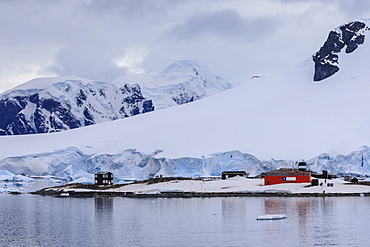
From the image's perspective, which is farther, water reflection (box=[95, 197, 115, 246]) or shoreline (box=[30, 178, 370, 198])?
shoreline (box=[30, 178, 370, 198])

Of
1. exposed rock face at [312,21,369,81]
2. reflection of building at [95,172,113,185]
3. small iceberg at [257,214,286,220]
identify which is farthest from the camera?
exposed rock face at [312,21,369,81]

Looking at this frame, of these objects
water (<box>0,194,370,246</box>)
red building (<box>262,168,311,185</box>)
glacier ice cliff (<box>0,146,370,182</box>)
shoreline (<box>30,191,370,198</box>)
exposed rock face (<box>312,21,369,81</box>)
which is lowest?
water (<box>0,194,370,246</box>)

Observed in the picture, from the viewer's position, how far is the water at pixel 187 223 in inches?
1216

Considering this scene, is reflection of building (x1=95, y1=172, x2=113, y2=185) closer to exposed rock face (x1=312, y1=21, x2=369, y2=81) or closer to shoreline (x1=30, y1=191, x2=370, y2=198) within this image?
shoreline (x1=30, y1=191, x2=370, y2=198)

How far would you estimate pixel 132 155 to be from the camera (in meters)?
80.9

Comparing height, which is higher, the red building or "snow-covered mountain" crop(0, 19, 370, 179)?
"snow-covered mountain" crop(0, 19, 370, 179)

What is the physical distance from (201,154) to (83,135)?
78.3 ft

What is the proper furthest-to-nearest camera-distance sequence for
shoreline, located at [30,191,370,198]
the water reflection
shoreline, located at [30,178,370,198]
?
shoreline, located at [30,178,370,198]
shoreline, located at [30,191,370,198]
the water reflection

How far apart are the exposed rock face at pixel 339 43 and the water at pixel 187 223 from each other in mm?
51921

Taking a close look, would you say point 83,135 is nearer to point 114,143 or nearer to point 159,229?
point 114,143

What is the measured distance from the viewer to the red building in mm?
56812

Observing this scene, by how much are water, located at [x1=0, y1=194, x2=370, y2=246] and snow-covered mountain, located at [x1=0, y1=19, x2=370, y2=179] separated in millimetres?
21848

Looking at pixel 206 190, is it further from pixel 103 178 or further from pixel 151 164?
pixel 151 164

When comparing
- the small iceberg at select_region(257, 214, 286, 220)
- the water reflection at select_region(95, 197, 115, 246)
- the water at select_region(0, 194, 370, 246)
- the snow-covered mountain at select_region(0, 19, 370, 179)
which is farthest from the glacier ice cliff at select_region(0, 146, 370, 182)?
the small iceberg at select_region(257, 214, 286, 220)
